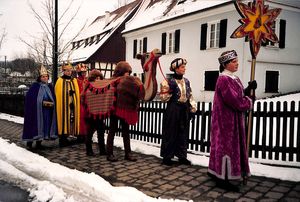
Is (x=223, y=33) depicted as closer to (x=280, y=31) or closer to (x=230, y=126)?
(x=280, y=31)

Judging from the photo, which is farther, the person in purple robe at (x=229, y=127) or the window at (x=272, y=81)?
the window at (x=272, y=81)

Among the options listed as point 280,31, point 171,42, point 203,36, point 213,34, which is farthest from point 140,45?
point 280,31

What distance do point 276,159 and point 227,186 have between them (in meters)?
2.04

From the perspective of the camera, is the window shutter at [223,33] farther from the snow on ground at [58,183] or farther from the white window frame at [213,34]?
the snow on ground at [58,183]

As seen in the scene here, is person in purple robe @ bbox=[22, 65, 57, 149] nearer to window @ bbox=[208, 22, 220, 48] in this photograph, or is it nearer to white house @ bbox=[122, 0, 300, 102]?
white house @ bbox=[122, 0, 300, 102]

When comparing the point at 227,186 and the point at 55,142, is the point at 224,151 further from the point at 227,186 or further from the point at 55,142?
the point at 55,142

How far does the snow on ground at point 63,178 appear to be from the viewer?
4.31 meters

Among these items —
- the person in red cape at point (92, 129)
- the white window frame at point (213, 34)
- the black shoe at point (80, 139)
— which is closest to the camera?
the person in red cape at point (92, 129)

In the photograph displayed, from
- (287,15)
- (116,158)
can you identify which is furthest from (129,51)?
(116,158)

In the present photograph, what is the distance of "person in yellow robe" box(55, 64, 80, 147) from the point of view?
7684mm

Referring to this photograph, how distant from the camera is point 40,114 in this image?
7453 mm

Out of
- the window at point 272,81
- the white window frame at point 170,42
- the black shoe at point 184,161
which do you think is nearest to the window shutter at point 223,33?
the window at point 272,81

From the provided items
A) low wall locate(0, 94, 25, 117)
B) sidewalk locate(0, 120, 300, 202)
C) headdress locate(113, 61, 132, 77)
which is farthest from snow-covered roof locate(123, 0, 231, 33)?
sidewalk locate(0, 120, 300, 202)

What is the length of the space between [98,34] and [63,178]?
104 ft
